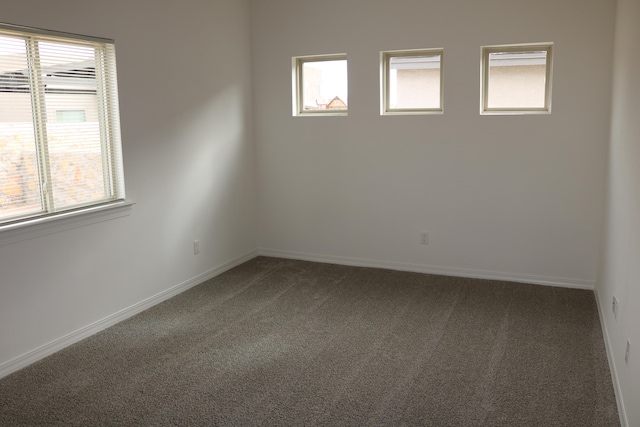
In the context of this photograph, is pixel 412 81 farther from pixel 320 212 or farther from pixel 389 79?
pixel 320 212

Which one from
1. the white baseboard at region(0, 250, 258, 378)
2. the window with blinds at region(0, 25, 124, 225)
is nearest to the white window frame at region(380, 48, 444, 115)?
the white baseboard at region(0, 250, 258, 378)

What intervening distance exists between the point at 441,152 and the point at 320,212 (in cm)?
132

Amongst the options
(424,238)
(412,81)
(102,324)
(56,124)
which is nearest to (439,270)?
(424,238)

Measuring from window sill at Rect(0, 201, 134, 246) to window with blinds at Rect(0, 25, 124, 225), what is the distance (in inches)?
2.6

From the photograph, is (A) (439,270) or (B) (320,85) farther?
(B) (320,85)

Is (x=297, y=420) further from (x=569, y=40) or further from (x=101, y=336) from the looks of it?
(x=569, y=40)

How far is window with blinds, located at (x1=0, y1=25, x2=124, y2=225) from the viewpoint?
10.4 ft

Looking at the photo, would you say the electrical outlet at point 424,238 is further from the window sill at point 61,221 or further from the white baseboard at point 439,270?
the window sill at point 61,221

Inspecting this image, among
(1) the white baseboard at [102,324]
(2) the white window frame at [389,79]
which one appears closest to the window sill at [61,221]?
(1) the white baseboard at [102,324]

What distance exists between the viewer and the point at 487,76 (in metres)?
4.67

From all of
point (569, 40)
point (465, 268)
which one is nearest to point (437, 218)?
point (465, 268)

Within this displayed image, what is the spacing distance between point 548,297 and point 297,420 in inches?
101

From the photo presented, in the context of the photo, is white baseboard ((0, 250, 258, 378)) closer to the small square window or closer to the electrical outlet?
the small square window

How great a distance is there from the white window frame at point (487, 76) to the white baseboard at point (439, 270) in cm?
138
